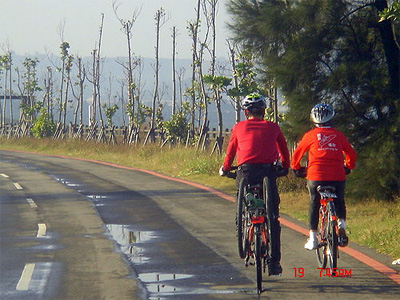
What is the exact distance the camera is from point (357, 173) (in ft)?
52.0

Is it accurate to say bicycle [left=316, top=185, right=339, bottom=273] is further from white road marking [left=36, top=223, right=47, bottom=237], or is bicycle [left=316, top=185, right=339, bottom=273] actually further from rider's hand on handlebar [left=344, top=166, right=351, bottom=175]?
white road marking [left=36, top=223, right=47, bottom=237]

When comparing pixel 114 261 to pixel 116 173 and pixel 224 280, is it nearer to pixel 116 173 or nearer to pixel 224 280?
pixel 224 280

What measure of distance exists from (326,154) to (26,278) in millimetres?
3841

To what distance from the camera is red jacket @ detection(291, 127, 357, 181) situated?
9.31 meters

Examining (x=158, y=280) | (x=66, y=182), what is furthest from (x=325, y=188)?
(x=66, y=182)

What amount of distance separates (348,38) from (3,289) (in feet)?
31.7

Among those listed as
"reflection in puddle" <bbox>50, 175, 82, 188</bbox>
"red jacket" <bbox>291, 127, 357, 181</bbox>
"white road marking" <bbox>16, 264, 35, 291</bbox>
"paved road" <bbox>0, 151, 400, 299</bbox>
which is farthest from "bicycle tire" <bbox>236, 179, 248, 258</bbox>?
"reflection in puddle" <bbox>50, 175, 82, 188</bbox>

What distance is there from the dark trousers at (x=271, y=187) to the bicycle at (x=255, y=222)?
1.7 inches

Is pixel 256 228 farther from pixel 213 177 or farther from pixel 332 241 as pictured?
pixel 213 177

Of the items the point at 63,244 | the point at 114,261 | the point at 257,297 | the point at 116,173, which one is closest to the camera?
the point at 257,297

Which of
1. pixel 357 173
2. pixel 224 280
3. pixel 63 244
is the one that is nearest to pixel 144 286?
pixel 224 280

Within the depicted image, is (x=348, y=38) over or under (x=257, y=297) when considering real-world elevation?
over

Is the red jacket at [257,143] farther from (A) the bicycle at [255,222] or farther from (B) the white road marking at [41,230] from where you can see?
(B) the white road marking at [41,230]

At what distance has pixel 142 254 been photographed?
1134 cm
